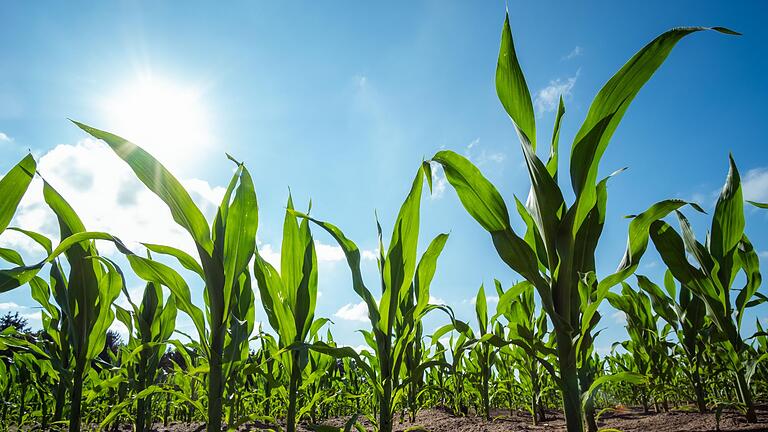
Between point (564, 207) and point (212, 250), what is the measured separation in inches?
50.1

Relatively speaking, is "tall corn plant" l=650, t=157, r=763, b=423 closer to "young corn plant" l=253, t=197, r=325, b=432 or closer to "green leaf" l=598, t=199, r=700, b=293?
"green leaf" l=598, t=199, r=700, b=293

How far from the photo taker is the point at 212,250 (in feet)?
4.75

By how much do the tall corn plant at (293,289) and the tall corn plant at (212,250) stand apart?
1.10ft

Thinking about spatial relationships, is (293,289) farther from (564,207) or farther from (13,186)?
(564,207)

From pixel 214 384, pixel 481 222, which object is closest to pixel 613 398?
pixel 481 222

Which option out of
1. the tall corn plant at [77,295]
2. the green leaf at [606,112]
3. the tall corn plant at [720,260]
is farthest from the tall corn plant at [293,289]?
the tall corn plant at [720,260]

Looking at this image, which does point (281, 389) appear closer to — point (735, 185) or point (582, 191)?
point (582, 191)

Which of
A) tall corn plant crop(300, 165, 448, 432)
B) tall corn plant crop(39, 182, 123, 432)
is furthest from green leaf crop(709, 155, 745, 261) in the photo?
tall corn plant crop(39, 182, 123, 432)

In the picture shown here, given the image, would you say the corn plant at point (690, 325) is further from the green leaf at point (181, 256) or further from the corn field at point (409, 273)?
the green leaf at point (181, 256)

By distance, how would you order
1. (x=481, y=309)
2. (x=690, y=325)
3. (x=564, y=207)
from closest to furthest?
(x=564, y=207) → (x=690, y=325) → (x=481, y=309)

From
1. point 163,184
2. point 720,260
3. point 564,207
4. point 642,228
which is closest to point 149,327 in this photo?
point 163,184

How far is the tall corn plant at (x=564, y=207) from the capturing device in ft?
4.10

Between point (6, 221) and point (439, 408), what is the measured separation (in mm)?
4426

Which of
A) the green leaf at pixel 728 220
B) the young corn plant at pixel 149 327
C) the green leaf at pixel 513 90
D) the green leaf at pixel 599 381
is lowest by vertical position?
the green leaf at pixel 599 381
